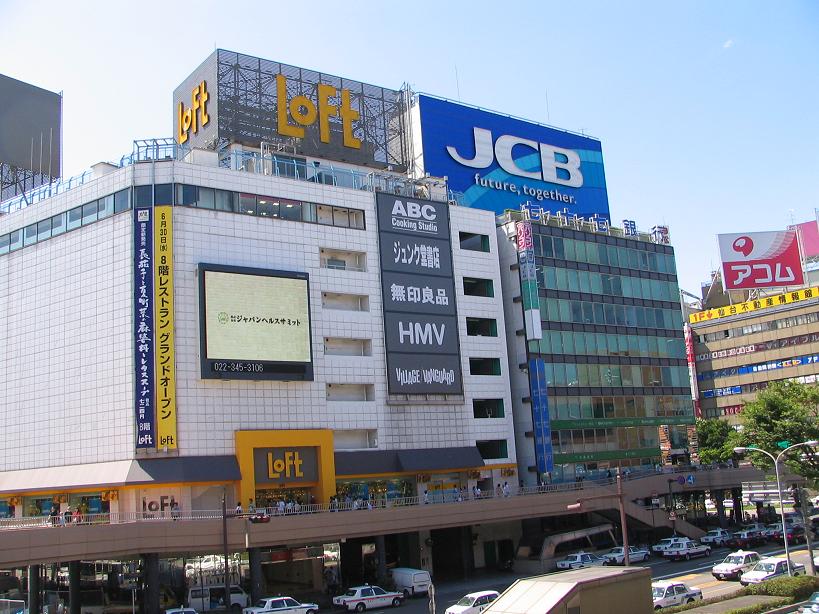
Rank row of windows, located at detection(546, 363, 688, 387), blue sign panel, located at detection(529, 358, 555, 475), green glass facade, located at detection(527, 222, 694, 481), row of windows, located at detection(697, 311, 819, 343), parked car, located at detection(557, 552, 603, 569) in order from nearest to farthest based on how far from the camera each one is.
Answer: parked car, located at detection(557, 552, 603, 569), blue sign panel, located at detection(529, 358, 555, 475), row of windows, located at detection(546, 363, 688, 387), green glass facade, located at detection(527, 222, 694, 481), row of windows, located at detection(697, 311, 819, 343)

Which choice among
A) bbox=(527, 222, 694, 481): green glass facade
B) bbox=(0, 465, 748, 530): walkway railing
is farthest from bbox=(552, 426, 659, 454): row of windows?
bbox=(0, 465, 748, 530): walkway railing

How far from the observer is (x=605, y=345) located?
267 ft

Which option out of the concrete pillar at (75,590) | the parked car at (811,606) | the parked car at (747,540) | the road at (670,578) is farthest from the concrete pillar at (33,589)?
the parked car at (747,540)

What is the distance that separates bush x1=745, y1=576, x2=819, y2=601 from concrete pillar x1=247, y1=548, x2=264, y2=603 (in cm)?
2658

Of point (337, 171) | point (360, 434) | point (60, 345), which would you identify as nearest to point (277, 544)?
point (360, 434)

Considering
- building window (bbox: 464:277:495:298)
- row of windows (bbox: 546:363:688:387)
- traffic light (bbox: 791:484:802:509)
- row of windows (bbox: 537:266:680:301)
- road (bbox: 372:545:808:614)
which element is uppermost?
row of windows (bbox: 537:266:680:301)

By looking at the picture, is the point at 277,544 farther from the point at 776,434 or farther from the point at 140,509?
the point at 776,434

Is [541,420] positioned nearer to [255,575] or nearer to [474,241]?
[474,241]

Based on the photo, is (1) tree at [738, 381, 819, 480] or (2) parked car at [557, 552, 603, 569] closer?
(2) parked car at [557, 552, 603, 569]

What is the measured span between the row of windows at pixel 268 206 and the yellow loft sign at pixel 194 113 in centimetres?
1445

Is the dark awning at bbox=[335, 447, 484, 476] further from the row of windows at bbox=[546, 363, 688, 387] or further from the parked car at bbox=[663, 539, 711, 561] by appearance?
the parked car at bbox=[663, 539, 711, 561]

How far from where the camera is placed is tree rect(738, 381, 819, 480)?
6600 cm

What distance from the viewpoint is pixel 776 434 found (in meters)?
66.4

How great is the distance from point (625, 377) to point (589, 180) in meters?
24.6
